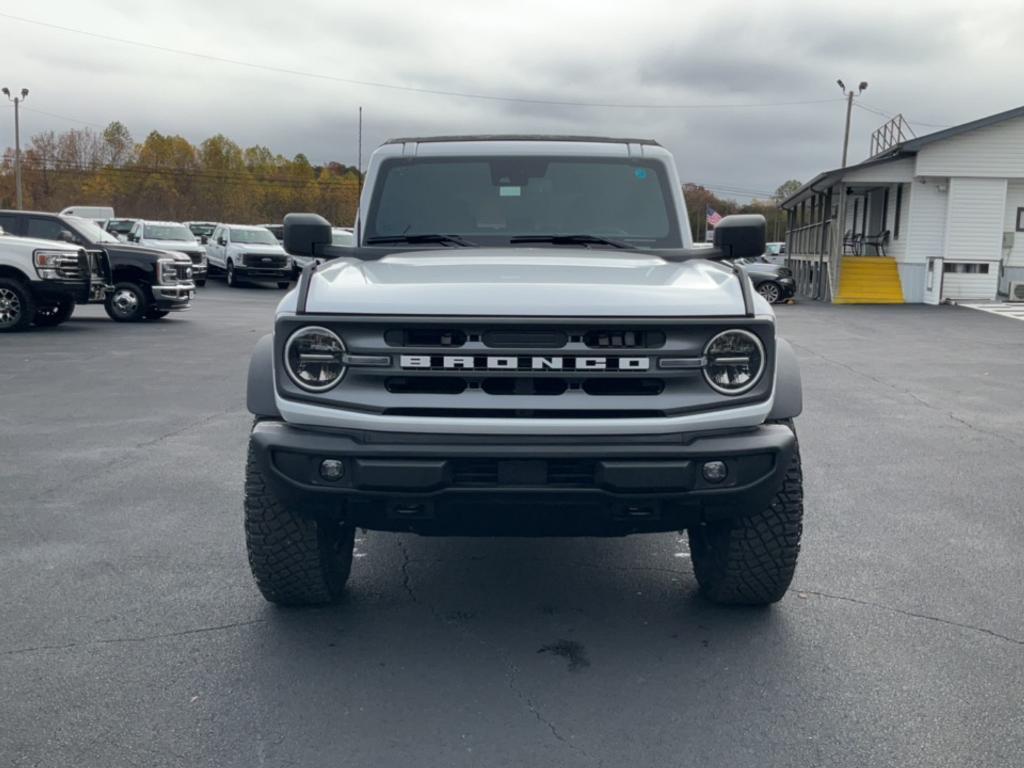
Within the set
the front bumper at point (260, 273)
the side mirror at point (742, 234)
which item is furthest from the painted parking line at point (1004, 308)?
the side mirror at point (742, 234)

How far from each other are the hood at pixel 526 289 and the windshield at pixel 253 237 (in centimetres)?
3010

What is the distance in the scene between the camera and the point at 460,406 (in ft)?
11.8

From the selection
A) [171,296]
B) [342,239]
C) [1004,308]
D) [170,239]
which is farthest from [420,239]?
→ [1004,308]

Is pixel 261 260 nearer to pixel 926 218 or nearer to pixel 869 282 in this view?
Result: pixel 869 282

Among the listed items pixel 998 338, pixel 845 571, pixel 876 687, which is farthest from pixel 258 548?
pixel 998 338

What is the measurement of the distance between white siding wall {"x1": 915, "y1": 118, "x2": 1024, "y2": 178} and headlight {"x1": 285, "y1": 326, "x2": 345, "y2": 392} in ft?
101

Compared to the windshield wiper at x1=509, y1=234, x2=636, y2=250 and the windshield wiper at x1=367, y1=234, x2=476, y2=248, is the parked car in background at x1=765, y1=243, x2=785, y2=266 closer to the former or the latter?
the windshield wiper at x1=509, y1=234, x2=636, y2=250

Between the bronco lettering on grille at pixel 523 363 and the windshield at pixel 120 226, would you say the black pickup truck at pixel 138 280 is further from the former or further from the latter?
the bronco lettering on grille at pixel 523 363

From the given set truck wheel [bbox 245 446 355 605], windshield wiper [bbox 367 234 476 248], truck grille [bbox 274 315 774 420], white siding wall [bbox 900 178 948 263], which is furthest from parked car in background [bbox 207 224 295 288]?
truck grille [bbox 274 315 774 420]

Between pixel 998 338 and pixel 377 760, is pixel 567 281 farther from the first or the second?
pixel 998 338

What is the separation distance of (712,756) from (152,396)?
338 inches

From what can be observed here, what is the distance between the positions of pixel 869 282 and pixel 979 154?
4777 millimetres

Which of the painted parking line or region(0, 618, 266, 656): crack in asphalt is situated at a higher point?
the painted parking line

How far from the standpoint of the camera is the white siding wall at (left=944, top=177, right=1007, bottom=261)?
102ft
